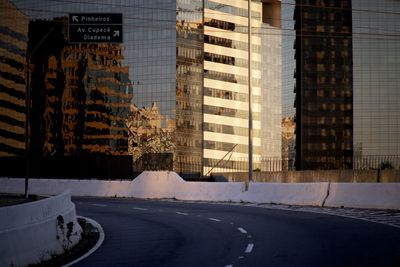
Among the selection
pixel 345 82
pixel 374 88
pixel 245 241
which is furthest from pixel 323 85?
pixel 245 241

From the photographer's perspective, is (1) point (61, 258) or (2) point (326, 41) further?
(2) point (326, 41)

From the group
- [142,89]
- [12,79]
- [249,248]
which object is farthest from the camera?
[142,89]

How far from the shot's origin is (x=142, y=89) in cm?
18050

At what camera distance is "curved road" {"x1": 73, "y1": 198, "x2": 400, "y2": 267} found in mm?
12406

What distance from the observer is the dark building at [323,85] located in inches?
6786

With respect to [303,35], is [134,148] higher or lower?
lower

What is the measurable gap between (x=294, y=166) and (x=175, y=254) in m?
176

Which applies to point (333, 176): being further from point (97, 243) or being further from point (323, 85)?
point (323, 85)

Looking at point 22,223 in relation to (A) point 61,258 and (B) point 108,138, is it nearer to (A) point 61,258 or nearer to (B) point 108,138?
(A) point 61,258

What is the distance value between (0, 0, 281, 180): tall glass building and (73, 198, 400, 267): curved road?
150376 mm

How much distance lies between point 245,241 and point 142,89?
16641cm

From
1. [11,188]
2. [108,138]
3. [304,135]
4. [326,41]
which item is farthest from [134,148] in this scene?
[11,188]

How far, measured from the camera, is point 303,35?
180m

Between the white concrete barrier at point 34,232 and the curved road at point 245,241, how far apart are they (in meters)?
0.79
